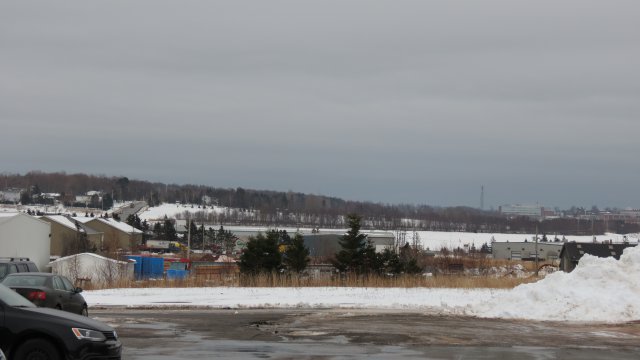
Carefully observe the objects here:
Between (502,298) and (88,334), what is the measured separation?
17.3 m

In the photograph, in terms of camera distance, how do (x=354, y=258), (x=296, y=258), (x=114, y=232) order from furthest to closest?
(x=114, y=232) → (x=296, y=258) → (x=354, y=258)

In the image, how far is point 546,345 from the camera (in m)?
18.5

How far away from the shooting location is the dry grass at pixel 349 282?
38625 mm

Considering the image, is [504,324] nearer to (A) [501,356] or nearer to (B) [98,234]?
(A) [501,356]

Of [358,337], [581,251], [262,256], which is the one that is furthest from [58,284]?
[581,251]

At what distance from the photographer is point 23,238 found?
80625mm

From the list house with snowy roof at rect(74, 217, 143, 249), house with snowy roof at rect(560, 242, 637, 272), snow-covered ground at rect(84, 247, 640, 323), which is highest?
house with snowy roof at rect(74, 217, 143, 249)

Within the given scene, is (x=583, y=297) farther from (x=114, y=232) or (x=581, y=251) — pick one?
(x=114, y=232)

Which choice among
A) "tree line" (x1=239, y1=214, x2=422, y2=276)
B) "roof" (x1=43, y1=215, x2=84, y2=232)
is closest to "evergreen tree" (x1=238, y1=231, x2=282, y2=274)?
"tree line" (x1=239, y1=214, x2=422, y2=276)

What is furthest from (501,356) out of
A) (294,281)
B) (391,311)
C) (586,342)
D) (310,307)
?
(294,281)

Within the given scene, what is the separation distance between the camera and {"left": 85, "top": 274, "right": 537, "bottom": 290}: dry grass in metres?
38.6

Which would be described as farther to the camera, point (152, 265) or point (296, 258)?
point (152, 265)

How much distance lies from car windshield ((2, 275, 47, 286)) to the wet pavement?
2.32 metres

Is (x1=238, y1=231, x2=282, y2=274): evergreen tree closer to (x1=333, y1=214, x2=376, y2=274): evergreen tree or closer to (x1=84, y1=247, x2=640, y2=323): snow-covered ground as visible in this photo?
(x1=333, y1=214, x2=376, y2=274): evergreen tree
